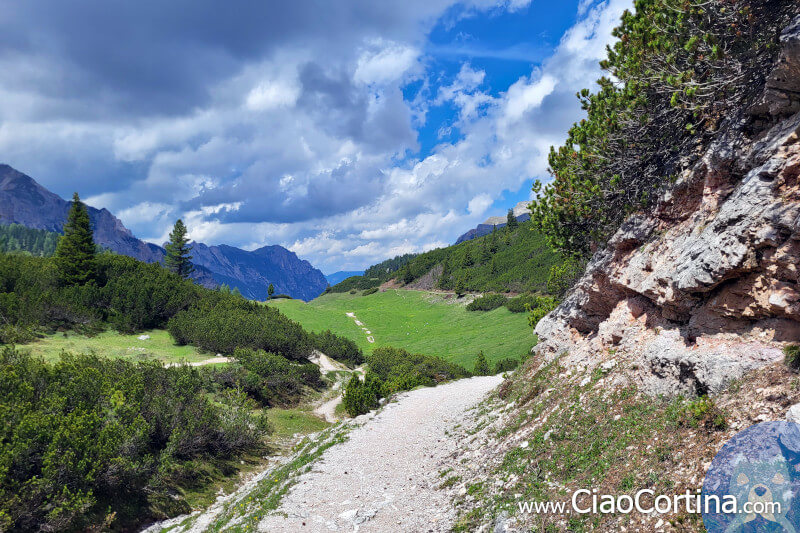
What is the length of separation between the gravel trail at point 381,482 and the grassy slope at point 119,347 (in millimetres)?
22475

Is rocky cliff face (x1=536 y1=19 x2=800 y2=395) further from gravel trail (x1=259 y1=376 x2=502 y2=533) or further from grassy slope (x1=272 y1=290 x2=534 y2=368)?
grassy slope (x1=272 y1=290 x2=534 y2=368)

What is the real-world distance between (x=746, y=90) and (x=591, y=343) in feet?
29.5

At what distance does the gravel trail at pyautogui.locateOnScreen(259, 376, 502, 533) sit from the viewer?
10734mm

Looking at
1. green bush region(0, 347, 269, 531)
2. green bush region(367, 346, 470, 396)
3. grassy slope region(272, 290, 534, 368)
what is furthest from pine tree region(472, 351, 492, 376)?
green bush region(0, 347, 269, 531)

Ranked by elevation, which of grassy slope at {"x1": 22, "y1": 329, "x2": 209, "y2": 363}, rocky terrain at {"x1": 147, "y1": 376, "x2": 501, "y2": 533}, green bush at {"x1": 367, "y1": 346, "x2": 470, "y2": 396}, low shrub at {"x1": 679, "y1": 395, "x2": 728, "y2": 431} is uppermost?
low shrub at {"x1": 679, "y1": 395, "x2": 728, "y2": 431}

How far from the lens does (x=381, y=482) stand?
534 inches

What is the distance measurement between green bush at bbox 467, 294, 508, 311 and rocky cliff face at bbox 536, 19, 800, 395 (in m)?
64.7

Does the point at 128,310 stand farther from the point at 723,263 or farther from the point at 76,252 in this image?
the point at 723,263

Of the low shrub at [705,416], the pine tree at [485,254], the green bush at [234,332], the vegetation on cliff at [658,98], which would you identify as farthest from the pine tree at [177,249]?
the pine tree at [485,254]

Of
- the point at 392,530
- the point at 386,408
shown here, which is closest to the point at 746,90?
the point at 392,530

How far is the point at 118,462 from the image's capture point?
48.0 feet

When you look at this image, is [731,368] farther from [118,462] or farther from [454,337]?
[454,337]

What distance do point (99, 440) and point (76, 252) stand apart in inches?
1615

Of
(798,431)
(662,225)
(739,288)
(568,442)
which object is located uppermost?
(662,225)
